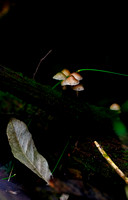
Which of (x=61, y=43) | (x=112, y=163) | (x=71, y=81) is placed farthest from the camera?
(x=61, y=43)

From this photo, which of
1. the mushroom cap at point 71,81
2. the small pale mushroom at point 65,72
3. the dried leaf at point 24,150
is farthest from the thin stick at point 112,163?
the small pale mushroom at point 65,72

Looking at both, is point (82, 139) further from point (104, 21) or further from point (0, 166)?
point (104, 21)

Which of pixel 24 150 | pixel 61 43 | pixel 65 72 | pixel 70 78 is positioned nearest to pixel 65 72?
pixel 65 72

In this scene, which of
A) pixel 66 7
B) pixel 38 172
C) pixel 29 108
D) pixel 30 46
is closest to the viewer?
pixel 38 172

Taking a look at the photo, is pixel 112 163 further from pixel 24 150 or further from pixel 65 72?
pixel 65 72

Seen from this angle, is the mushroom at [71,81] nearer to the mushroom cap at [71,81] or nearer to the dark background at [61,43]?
the mushroom cap at [71,81]

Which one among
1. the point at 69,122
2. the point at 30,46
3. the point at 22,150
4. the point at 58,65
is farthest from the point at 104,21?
the point at 22,150

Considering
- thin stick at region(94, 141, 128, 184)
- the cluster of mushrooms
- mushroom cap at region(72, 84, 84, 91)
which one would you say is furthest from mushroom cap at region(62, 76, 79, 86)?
thin stick at region(94, 141, 128, 184)

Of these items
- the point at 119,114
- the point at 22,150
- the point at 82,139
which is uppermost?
the point at 119,114
